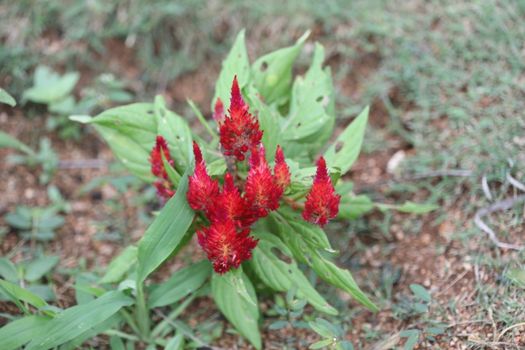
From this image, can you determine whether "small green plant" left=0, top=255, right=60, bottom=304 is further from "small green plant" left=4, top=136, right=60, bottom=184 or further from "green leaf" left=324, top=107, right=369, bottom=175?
"green leaf" left=324, top=107, right=369, bottom=175

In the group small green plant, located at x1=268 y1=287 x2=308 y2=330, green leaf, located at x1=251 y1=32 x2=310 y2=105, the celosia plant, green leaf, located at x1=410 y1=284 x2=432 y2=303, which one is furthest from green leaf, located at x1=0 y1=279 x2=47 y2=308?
green leaf, located at x1=410 y1=284 x2=432 y2=303

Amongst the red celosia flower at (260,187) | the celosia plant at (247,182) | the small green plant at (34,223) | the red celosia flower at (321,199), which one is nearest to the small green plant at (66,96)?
the small green plant at (34,223)

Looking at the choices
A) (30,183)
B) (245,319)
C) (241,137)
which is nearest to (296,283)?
(245,319)

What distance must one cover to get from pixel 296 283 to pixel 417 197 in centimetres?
89

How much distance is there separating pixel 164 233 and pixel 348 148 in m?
0.76

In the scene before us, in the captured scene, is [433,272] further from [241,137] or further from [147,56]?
[147,56]

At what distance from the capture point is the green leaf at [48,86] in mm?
3102

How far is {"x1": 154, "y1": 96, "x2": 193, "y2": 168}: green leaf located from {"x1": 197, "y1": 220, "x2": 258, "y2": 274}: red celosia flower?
37 cm

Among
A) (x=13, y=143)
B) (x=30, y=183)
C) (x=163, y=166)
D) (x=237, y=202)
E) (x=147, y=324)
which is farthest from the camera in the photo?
(x=30, y=183)

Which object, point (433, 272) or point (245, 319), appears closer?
point (245, 319)

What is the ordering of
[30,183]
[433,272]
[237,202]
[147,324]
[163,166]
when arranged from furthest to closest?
[30,183], [433,272], [147,324], [163,166], [237,202]

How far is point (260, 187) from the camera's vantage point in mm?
1873

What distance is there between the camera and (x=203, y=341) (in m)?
2.29

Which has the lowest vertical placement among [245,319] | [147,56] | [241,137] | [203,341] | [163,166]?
[203,341]
